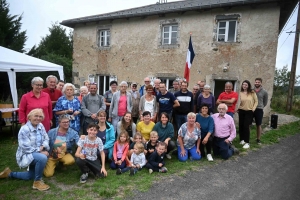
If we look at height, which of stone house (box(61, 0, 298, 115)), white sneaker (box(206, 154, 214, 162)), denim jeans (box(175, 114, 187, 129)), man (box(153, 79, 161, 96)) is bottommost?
white sneaker (box(206, 154, 214, 162))

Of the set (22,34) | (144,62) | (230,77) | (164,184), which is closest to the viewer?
(164,184)

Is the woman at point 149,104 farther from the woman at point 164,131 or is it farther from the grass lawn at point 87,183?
the grass lawn at point 87,183

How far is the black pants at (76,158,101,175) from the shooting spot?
3543 millimetres

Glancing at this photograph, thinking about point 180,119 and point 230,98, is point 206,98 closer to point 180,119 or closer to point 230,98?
point 230,98

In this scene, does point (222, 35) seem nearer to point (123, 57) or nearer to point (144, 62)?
point (144, 62)

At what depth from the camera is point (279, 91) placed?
2127 cm

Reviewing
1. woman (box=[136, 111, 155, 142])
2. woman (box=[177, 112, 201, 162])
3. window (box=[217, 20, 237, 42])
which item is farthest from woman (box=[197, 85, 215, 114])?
window (box=[217, 20, 237, 42])

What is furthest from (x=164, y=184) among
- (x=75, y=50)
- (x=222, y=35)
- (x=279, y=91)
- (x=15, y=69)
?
(x=279, y=91)

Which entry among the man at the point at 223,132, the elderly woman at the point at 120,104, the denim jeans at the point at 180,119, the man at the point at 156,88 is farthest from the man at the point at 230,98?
the elderly woman at the point at 120,104

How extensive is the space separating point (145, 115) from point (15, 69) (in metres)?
5.07

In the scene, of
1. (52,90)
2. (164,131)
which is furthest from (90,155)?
(52,90)

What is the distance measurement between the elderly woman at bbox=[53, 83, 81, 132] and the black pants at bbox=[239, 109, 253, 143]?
4223 mm

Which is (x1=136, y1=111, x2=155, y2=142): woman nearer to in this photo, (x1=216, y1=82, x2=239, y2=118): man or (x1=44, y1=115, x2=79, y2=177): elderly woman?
(x1=44, y1=115, x2=79, y2=177): elderly woman

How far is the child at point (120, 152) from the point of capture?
156 inches
